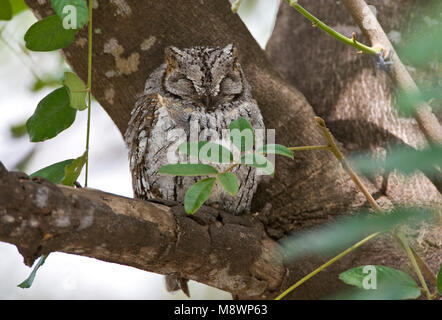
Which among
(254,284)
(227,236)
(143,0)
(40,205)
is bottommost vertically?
(254,284)

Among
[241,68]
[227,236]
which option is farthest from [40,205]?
[241,68]

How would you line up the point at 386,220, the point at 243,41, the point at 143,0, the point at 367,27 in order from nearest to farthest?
1. the point at 386,220
2. the point at 367,27
3. the point at 143,0
4. the point at 243,41

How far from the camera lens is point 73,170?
4.79 feet

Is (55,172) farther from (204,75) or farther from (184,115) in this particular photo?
(204,75)

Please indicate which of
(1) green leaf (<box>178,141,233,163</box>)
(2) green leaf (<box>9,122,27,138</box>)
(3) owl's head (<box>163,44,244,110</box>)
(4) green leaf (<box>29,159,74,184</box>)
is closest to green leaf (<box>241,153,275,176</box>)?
(1) green leaf (<box>178,141,233,163</box>)

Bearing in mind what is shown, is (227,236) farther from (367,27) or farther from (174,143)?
(367,27)

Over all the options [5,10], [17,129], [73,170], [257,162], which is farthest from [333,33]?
[17,129]

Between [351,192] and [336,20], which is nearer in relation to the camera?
[351,192]

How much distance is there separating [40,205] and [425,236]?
1.28 meters

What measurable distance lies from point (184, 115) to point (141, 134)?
18 centimetres

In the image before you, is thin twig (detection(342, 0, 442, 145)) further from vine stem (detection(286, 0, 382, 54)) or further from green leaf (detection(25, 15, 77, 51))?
green leaf (detection(25, 15, 77, 51))

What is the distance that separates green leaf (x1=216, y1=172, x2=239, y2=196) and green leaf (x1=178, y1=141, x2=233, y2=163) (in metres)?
0.04

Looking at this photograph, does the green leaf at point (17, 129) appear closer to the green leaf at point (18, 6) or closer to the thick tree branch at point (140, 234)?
the green leaf at point (18, 6)

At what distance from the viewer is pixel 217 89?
2.11 meters
